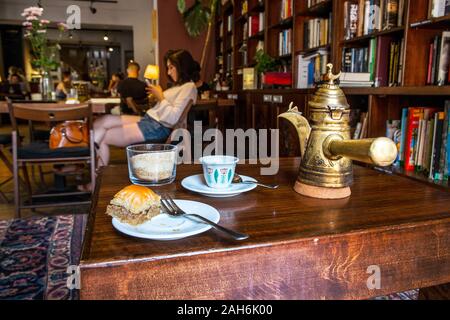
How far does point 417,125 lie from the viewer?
192 centimetres

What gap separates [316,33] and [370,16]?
0.76 metres

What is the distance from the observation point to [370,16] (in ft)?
7.36

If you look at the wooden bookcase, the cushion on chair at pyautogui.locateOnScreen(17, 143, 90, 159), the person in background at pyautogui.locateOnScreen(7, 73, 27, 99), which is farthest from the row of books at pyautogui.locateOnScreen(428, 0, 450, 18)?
the person in background at pyautogui.locateOnScreen(7, 73, 27, 99)

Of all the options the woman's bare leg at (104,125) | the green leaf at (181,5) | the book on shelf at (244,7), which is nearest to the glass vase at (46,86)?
the woman's bare leg at (104,125)

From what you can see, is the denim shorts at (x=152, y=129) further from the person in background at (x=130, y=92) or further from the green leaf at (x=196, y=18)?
the green leaf at (x=196, y=18)

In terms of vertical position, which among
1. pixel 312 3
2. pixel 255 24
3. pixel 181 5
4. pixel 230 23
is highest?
pixel 181 5

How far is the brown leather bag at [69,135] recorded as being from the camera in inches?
95.0

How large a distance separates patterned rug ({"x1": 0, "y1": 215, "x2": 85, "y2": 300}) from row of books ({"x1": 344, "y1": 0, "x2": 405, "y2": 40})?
2046 mm

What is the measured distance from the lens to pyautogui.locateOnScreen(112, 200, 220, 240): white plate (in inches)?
22.7

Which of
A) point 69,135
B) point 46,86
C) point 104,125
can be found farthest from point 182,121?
point 46,86

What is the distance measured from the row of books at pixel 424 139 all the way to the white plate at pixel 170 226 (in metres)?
1.49

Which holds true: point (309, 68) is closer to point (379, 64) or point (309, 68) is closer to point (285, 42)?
point (285, 42)

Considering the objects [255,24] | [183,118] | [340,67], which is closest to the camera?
[340,67]

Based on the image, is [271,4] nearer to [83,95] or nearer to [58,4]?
[83,95]
